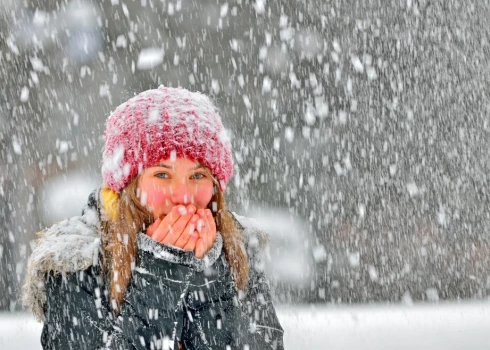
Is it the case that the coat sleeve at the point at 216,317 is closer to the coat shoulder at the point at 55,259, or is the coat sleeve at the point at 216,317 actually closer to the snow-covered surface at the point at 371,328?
the coat shoulder at the point at 55,259

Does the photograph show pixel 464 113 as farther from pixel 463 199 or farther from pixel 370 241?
pixel 370 241

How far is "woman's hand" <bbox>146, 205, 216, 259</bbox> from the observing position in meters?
1.31

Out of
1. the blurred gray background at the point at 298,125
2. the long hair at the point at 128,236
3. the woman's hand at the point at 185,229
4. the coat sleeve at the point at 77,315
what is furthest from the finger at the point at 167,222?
the blurred gray background at the point at 298,125

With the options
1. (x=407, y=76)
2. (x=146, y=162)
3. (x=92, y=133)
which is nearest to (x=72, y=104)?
(x=92, y=133)

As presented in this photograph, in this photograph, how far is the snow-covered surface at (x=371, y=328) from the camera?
340 cm

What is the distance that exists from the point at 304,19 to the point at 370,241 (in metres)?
2.23

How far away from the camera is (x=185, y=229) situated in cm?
132

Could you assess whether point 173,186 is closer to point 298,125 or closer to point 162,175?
point 162,175

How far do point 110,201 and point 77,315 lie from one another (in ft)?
1.06

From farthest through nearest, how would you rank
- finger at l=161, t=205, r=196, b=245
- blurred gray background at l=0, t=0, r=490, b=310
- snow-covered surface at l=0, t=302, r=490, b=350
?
blurred gray background at l=0, t=0, r=490, b=310
snow-covered surface at l=0, t=302, r=490, b=350
finger at l=161, t=205, r=196, b=245

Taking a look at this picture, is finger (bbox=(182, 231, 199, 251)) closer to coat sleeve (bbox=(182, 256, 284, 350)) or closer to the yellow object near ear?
coat sleeve (bbox=(182, 256, 284, 350))

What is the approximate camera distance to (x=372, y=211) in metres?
5.22

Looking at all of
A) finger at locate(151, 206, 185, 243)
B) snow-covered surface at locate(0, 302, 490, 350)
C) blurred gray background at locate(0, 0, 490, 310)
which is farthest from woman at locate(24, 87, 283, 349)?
blurred gray background at locate(0, 0, 490, 310)

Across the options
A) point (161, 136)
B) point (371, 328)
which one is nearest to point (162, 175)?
point (161, 136)
